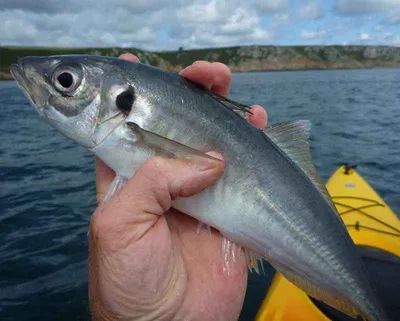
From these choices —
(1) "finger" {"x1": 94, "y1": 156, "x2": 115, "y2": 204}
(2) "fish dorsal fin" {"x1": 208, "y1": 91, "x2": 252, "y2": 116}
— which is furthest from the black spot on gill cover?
(1) "finger" {"x1": 94, "y1": 156, "x2": 115, "y2": 204}

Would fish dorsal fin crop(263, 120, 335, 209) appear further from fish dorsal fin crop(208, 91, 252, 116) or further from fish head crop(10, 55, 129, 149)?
fish head crop(10, 55, 129, 149)

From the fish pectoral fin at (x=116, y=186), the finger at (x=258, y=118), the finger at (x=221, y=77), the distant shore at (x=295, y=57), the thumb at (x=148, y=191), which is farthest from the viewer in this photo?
the distant shore at (x=295, y=57)

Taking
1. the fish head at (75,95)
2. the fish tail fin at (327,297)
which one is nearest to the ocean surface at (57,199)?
the fish tail fin at (327,297)

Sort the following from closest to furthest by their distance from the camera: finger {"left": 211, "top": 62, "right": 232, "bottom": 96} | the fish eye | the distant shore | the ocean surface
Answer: the fish eye, finger {"left": 211, "top": 62, "right": 232, "bottom": 96}, the ocean surface, the distant shore

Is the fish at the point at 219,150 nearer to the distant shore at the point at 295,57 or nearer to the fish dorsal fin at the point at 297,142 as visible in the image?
the fish dorsal fin at the point at 297,142

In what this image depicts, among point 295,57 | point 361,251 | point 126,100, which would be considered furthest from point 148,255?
point 295,57
